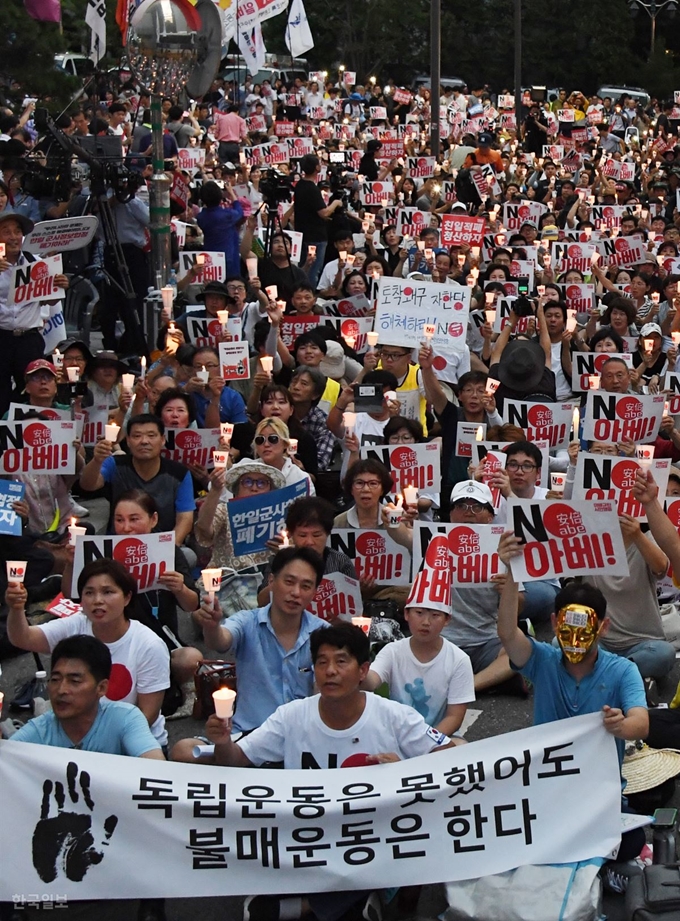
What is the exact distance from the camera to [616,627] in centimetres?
757

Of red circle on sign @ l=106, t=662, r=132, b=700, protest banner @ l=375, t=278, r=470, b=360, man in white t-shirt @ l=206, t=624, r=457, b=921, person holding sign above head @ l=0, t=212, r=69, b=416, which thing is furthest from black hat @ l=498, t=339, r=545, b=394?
A: man in white t-shirt @ l=206, t=624, r=457, b=921

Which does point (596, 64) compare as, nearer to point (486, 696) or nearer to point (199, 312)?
point (199, 312)

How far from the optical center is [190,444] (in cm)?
941

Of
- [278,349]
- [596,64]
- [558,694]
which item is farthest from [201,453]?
[596,64]

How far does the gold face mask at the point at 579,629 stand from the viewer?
590 cm

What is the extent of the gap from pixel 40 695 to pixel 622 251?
1056 centimetres

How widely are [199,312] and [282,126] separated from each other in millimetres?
14193

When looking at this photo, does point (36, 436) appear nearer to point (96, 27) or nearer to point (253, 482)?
point (253, 482)

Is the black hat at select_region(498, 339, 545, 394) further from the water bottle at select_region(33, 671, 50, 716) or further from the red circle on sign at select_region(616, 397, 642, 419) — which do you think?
the water bottle at select_region(33, 671, 50, 716)

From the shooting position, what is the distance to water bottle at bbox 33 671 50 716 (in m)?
6.73

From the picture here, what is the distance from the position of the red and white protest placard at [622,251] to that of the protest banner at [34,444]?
8.69m

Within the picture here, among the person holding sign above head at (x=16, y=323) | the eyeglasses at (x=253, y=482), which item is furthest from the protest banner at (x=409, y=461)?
→ the person holding sign above head at (x=16, y=323)

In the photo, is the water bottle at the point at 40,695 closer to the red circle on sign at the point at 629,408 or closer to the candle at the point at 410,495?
the candle at the point at 410,495

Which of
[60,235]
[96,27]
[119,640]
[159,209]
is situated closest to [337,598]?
[119,640]
